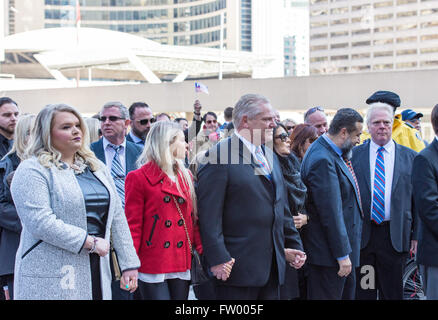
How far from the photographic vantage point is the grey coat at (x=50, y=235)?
332cm

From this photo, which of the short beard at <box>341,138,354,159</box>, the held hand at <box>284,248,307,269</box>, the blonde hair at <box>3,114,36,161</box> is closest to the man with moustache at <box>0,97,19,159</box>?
the blonde hair at <box>3,114,36,161</box>

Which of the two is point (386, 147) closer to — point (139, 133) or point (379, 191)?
point (379, 191)

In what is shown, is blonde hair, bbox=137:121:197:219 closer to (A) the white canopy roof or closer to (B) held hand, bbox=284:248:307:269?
(B) held hand, bbox=284:248:307:269

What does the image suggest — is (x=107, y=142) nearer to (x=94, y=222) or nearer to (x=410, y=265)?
(x=94, y=222)

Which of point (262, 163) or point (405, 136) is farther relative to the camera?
point (405, 136)

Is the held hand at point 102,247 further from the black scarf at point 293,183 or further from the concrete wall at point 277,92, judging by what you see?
the concrete wall at point 277,92

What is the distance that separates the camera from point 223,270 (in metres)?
3.89

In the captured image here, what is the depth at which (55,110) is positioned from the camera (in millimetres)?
3572

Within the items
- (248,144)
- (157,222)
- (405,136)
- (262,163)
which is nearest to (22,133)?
(157,222)

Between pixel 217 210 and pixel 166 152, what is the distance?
71 centimetres

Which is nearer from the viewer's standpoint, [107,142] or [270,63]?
[107,142]

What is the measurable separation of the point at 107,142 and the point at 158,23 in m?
113
